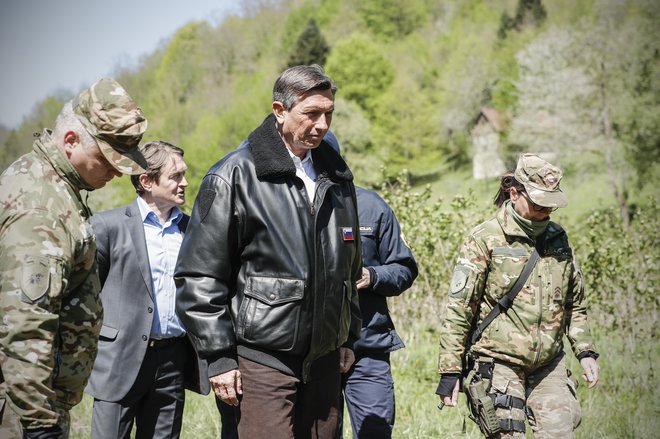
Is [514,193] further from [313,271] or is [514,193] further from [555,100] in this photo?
[555,100]

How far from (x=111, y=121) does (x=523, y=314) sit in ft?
8.89

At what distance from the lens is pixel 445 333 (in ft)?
13.5

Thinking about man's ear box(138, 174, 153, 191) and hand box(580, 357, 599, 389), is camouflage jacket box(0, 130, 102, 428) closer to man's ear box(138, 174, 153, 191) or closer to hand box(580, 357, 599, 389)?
man's ear box(138, 174, 153, 191)

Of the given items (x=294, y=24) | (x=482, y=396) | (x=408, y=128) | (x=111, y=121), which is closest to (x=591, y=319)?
(x=482, y=396)

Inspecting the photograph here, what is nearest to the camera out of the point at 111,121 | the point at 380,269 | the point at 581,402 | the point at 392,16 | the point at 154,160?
the point at 111,121

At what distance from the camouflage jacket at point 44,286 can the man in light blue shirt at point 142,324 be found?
1154mm

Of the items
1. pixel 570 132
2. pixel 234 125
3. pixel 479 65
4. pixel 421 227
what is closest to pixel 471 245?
pixel 421 227

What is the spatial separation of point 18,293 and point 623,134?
110ft

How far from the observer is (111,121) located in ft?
8.46

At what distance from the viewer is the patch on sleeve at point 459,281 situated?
4078 mm

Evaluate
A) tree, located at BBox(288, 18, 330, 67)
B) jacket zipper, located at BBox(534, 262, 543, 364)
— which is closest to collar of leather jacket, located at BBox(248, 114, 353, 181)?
jacket zipper, located at BBox(534, 262, 543, 364)

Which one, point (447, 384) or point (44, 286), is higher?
point (44, 286)

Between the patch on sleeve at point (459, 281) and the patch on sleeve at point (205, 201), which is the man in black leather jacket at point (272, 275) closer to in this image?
the patch on sleeve at point (205, 201)

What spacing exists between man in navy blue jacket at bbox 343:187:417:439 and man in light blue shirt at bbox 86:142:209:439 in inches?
42.1
